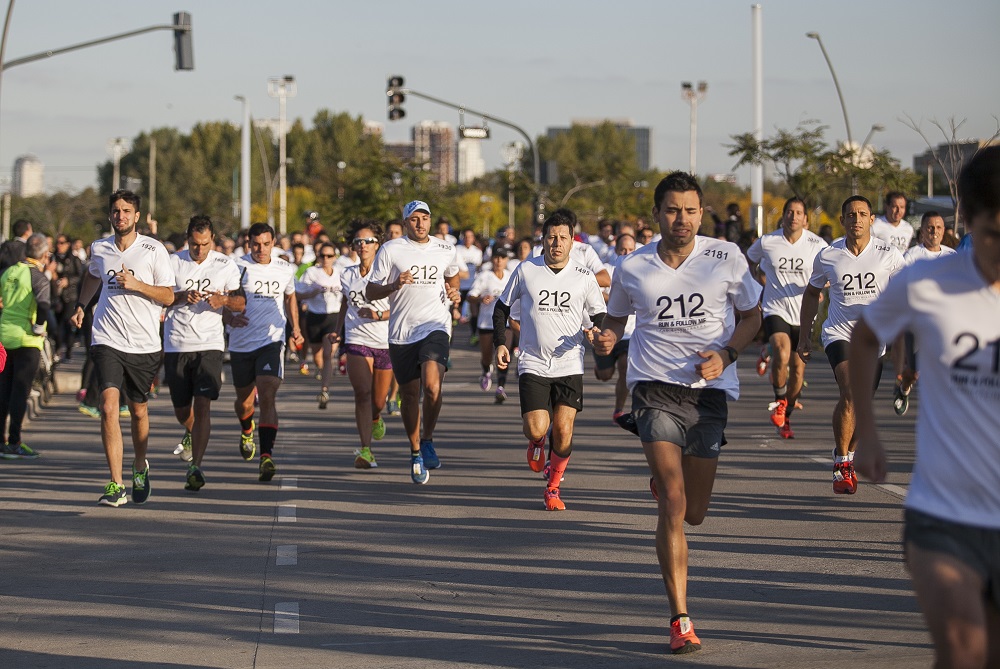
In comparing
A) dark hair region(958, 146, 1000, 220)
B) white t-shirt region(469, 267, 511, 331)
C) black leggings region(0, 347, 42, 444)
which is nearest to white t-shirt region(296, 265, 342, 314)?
white t-shirt region(469, 267, 511, 331)

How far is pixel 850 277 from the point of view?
34.8ft

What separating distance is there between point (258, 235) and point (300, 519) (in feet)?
12.1

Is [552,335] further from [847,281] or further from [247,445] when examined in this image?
[247,445]

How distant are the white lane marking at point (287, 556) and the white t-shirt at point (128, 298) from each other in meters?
2.32

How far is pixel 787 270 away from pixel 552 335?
14.3 ft

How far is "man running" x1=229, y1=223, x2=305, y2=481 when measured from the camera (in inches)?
469

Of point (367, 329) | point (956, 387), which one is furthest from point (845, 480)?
point (956, 387)

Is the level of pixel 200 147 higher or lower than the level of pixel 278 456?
higher

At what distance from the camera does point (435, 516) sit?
9906mm

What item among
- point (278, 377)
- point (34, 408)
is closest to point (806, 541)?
point (278, 377)

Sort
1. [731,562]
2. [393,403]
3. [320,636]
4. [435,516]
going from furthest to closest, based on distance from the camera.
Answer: [393,403], [435,516], [731,562], [320,636]

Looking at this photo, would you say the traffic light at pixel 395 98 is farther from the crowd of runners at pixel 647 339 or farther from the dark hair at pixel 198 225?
the dark hair at pixel 198 225

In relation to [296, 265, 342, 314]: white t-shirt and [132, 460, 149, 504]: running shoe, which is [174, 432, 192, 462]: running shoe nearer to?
[132, 460, 149, 504]: running shoe

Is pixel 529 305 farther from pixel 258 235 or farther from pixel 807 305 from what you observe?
pixel 258 235
